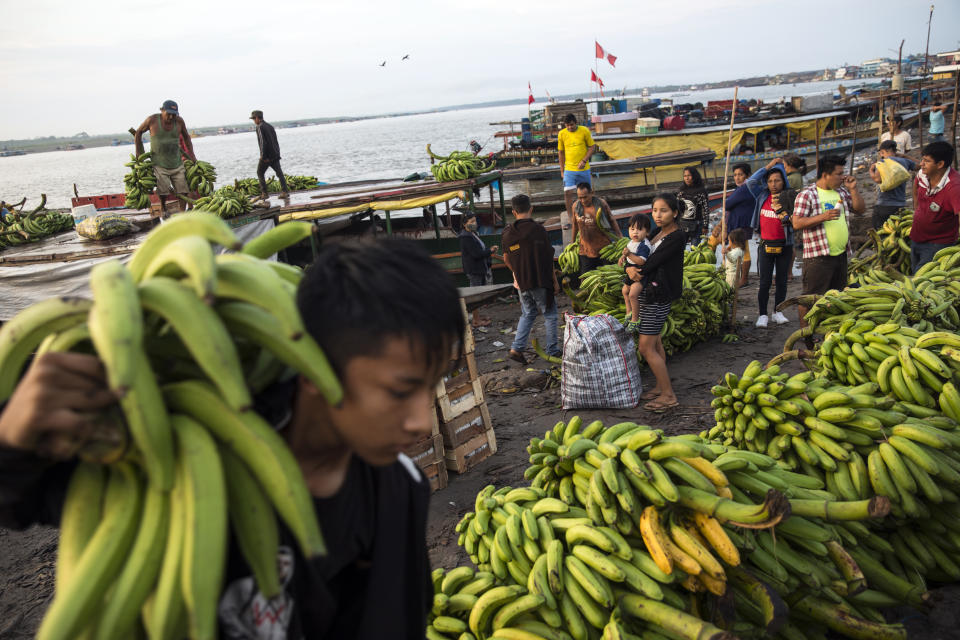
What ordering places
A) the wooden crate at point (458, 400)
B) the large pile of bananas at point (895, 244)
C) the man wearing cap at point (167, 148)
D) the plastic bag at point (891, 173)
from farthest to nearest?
the man wearing cap at point (167, 148) < the plastic bag at point (891, 173) < the large pile of bananas at point (895, 244) < the wooden crate at point (458, 400)

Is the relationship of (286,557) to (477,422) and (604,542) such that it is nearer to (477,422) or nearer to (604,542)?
(604,542)

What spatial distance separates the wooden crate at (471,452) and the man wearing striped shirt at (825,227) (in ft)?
11.1

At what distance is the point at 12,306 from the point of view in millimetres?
8148

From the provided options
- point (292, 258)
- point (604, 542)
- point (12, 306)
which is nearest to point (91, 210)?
point (12, 306)

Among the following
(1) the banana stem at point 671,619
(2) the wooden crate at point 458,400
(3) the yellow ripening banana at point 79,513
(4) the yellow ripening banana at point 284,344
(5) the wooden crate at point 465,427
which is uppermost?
(4) the yellow ripening banana at point 284,344

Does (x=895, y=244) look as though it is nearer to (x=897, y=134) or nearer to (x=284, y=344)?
(x=897, y=134)

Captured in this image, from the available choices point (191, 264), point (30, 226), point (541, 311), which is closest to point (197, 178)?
point (30, 226)

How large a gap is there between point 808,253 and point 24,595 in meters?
7.58

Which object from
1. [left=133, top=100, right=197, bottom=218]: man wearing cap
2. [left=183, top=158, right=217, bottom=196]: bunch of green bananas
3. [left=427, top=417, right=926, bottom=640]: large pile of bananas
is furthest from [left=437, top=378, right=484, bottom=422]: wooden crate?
[left=183, top=158, right=217, bottom=196]: bunch of green bananas

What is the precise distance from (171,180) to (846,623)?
33.4ft

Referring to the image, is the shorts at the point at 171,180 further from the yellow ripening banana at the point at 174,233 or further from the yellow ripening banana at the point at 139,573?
the yellow ripening banana at the point at 139,573

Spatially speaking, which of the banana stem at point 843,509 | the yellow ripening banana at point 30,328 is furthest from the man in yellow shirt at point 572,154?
the yellow ripening banana at point 30,328

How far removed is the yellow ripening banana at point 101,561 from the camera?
88cm

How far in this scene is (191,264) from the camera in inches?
38.3
